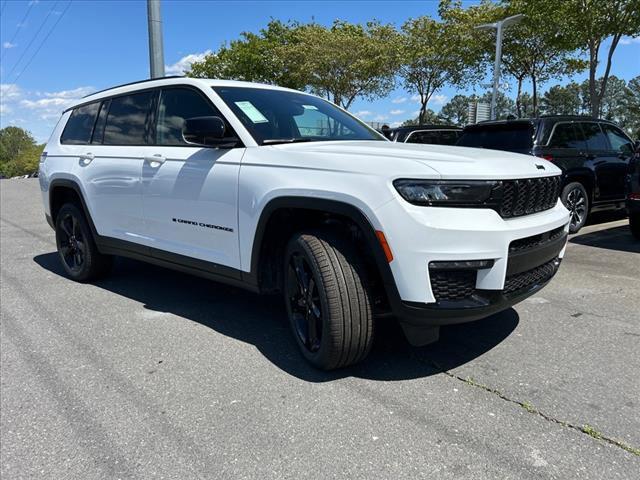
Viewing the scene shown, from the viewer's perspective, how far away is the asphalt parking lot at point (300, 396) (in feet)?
7.20

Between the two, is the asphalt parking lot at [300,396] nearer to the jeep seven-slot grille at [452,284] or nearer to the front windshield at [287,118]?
the jeep seven-slot grille at [452,284]

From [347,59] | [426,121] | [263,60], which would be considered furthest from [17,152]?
[347,59]

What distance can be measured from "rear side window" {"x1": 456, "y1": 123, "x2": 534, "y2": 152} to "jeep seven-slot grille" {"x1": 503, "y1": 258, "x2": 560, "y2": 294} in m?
3.98

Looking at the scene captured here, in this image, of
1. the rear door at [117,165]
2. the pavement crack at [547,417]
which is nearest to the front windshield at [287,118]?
the rear door at [117,165]

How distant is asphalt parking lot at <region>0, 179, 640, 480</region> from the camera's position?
7.20 ft

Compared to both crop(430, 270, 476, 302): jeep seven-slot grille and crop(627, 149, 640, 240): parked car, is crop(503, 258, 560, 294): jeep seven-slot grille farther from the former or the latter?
crop(627, 149, 640, 240): parked car

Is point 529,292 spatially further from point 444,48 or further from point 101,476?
point 444,48

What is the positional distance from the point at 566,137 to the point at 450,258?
5.66 meters

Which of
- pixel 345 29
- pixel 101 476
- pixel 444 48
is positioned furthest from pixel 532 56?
pixel 101 476

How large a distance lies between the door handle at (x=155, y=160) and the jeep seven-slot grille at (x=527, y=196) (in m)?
2.47

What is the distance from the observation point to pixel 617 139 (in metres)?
7.87

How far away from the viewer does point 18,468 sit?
223cm

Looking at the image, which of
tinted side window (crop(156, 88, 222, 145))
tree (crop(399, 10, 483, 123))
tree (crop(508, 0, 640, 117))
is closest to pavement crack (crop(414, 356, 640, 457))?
tinted side window (crop(156, 88, 222, 145))

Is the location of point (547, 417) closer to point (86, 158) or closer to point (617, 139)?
point (86, 158)
